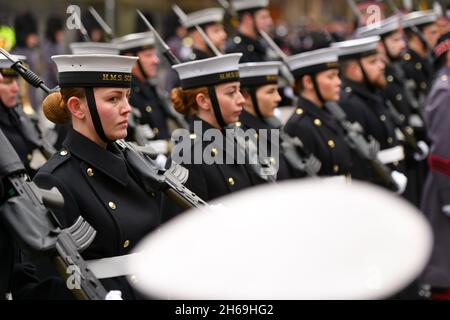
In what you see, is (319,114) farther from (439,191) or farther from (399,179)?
(439,191)

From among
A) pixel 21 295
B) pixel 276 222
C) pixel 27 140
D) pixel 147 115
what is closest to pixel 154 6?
pixel 147 115

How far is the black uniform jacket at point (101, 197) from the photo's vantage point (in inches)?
147

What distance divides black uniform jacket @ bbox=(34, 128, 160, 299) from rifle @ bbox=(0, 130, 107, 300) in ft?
1.45

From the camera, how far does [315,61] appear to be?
260 inches

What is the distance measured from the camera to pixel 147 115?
27.1 ft

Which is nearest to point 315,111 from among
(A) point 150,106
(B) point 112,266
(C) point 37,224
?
(A) point 150,106

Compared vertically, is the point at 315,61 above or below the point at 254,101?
above

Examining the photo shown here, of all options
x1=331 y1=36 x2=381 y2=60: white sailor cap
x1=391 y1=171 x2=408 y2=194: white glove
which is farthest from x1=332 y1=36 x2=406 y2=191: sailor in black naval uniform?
x1=391 y1=171 x2=408 y2=194: white glove

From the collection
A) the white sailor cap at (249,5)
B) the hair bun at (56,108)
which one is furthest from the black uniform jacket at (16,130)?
the white sailor cap at (249,5)

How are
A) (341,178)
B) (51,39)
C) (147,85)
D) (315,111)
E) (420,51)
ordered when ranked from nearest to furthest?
1. (341,178)
2. (315,111)
3. (147,85)
4. (420,51)
5. (51,39)

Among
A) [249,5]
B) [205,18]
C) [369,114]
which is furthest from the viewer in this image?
[249,5]

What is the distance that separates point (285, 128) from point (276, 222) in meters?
4.45

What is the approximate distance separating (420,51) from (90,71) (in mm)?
7494
